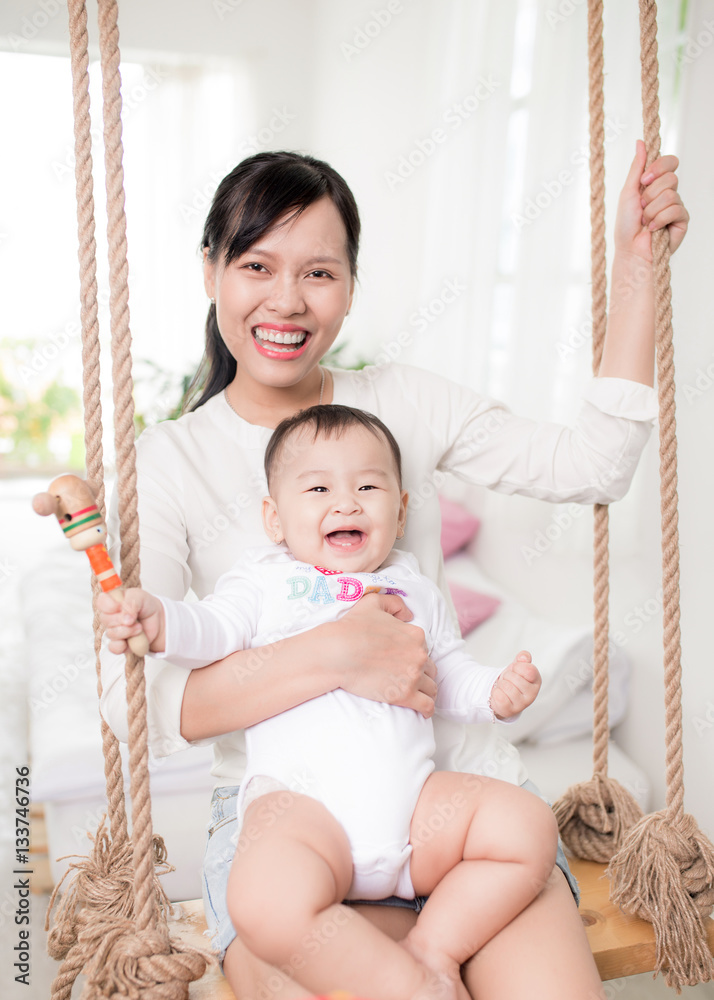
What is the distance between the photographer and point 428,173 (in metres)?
4.20

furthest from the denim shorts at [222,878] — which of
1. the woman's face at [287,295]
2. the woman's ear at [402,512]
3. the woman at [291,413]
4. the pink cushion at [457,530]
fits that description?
the pink cushion at [457,530]

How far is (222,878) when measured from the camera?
1.06m

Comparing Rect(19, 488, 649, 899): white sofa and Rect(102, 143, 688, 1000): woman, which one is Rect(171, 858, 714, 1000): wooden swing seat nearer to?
Rect(102, 143, 688, 1000): woman

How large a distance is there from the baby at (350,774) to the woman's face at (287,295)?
11 cm

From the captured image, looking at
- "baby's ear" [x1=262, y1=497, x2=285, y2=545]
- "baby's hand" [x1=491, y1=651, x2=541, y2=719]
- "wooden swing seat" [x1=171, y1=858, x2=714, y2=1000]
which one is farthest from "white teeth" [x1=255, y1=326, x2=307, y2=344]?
"wooden swing seat" [x1=171, y1=858, x2=714, y2=1000]

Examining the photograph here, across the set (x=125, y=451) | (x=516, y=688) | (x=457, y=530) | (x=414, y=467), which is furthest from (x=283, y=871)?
(x=457, y=530)

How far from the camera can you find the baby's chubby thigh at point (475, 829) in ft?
3.17

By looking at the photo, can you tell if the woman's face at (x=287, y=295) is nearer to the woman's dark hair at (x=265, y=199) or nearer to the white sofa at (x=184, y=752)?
the woman's dark hair at (x=265, y=199)

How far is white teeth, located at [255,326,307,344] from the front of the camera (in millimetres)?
1256

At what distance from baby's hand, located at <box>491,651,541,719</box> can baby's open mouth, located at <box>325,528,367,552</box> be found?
26 centimetres

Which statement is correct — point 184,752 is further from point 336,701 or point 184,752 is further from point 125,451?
point 125,451

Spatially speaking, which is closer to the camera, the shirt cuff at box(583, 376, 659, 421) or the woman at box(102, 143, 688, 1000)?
the woman at box(102, 143, 688, 1000)

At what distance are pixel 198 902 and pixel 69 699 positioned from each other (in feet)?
3.99

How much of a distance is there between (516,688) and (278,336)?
59 cm
